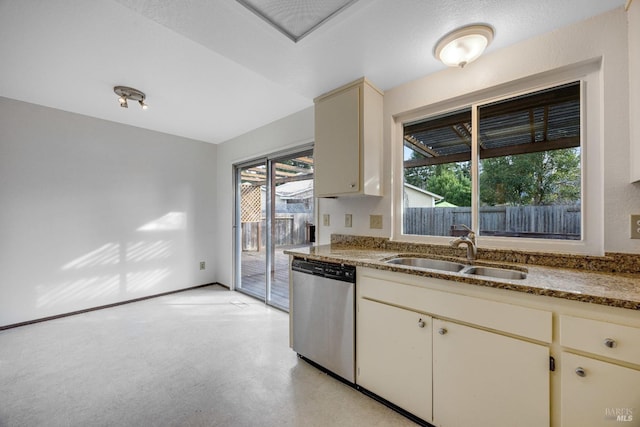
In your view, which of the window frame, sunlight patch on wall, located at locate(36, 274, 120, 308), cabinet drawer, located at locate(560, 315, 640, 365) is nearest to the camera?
cabinet drawer, located at locate(560, 315, 640, 365)

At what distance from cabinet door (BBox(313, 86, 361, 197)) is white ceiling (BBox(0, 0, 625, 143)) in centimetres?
16

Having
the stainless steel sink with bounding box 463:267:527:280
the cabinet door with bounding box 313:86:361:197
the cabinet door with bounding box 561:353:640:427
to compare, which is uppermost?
the cabinet door with bounding box 313:86:361:197

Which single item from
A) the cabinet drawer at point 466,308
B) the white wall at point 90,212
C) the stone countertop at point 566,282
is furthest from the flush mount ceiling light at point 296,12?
the white wall at point 90,212

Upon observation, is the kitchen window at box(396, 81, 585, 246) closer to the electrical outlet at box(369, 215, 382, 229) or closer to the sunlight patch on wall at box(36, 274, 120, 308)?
the electrical outlet at box(369, 215, 382, 229)

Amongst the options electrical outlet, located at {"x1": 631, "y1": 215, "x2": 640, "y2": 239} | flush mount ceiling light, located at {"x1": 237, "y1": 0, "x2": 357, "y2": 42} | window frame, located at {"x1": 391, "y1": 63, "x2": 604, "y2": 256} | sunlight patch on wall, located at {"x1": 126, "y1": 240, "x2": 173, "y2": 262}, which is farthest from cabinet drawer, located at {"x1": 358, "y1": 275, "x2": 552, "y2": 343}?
sunlight patch on wall, located at {"x1": 126, "y1": 240, "x2": 173, "y2": 262}

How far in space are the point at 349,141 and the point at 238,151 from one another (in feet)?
7.72

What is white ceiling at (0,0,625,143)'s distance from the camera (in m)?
1.35

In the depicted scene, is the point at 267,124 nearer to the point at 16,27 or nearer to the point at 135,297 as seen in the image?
the point at 16,27

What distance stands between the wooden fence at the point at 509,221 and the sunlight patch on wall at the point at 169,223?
331cm

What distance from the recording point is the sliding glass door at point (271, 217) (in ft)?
11.1

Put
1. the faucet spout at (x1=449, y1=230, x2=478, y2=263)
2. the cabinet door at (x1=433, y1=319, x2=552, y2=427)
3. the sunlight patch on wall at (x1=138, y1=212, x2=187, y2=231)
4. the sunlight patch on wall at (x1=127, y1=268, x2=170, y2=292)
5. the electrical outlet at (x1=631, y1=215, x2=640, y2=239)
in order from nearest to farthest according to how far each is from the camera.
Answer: the cabinet door at (x1=433, y1=319, x2=552, y2=427) → the electrical outlet at (x1=631, y1=215, x2=640, y2=239) → the faucet spout at (x1=449, y1=230, x2=478, y2=263) → the sunlight patch on wall at (x1=127, y1=268, x2=170, y2=292) → the sunlight patch on wall at (x1=138, y1=212, x2=187, y2=231)

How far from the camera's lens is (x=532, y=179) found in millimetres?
1680

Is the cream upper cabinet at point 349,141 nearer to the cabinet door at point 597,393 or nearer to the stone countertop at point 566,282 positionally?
the stone countertop at point 566,282

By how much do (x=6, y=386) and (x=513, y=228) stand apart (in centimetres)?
370
